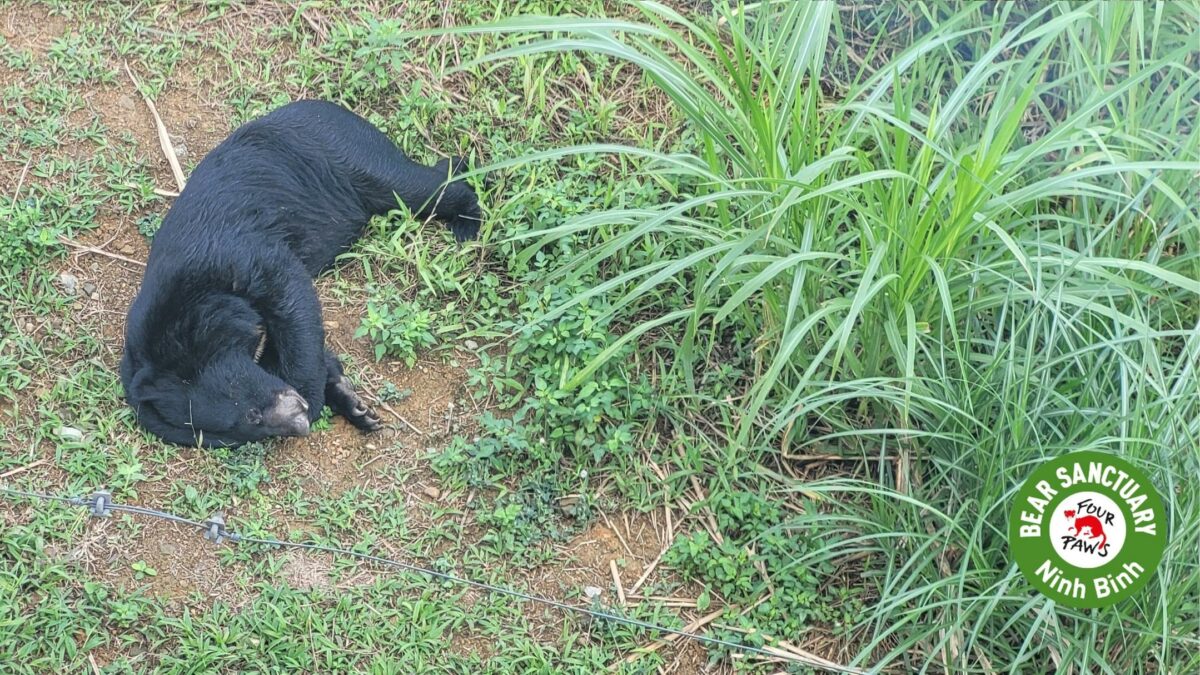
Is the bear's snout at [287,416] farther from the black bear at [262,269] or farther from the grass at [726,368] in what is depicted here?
the grass at [726,368]

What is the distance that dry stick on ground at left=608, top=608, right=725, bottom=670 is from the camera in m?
3.62

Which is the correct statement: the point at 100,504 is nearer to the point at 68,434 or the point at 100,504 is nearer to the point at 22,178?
the point at 68,434

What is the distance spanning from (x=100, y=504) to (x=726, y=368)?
216cm

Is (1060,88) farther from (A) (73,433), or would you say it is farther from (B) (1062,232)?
(A) (73,433)

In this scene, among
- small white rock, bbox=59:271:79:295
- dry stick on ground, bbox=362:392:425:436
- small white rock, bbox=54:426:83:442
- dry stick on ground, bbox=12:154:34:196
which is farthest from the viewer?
dry stick on ground, bbox=12:154:34:196

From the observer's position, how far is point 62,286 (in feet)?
14.4

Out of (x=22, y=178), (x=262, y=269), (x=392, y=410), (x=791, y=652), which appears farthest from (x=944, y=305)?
(x=22, y=178)

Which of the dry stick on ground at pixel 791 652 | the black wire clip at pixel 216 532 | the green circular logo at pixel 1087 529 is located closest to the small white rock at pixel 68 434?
the black wire clip at pixel 216 532

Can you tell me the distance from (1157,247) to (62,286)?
3.86 metres

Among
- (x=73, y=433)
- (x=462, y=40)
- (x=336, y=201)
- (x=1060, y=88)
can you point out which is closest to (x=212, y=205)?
(x=336, y=201)

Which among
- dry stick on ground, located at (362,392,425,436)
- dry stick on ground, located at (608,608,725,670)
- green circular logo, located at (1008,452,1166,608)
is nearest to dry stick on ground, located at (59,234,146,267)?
dry stick on ground, located at (362,392,425,436)

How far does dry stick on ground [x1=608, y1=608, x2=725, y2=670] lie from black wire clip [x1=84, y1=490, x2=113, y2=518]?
174 centimetres

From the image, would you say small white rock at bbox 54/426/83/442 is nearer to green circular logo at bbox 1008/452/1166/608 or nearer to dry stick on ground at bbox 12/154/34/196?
dry stick on ground at bbox 12/154/34/196

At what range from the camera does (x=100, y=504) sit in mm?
3820
